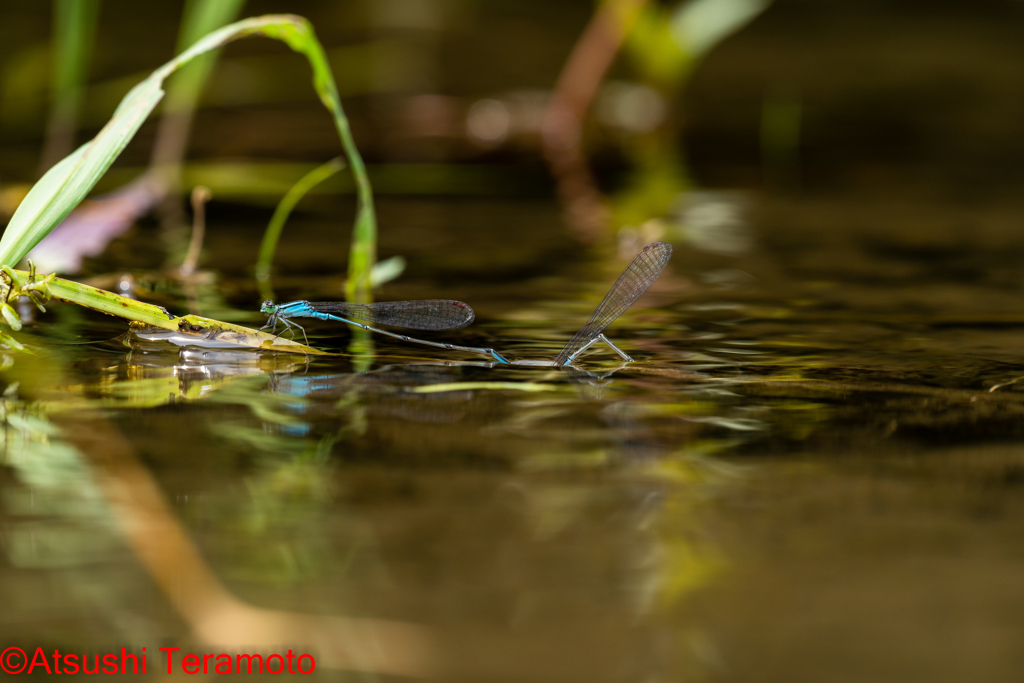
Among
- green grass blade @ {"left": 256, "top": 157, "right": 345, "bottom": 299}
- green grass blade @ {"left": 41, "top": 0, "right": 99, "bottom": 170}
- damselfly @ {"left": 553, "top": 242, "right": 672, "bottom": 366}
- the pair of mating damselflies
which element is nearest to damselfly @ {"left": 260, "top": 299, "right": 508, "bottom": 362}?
the pair of mating damselflies

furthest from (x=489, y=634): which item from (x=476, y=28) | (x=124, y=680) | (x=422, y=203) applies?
(x=476, y=28)

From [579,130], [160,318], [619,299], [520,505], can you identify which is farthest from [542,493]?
[579,130]

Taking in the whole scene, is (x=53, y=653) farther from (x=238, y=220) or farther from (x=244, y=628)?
(x=238, y=220)

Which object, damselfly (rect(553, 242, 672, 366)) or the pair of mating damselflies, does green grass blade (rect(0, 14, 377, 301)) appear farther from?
damselfly (rect(553, 242, 672, 366))


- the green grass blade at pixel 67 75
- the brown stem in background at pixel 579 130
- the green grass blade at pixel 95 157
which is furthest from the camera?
the brown stem in background at pixel 579 130

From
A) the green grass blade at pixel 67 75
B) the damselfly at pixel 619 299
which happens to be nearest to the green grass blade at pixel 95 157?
the damselfly at pixel 619 299

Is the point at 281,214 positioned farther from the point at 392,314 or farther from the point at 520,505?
the point at 520,505

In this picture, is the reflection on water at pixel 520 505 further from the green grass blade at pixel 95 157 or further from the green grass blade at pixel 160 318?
the green grass blade at pixel 95 157
